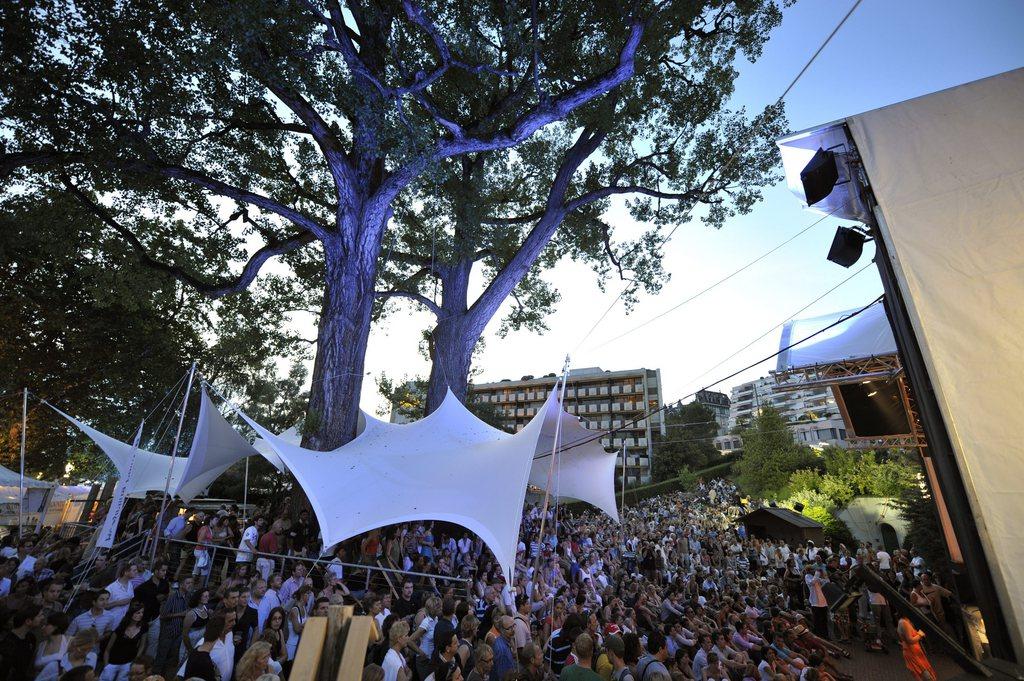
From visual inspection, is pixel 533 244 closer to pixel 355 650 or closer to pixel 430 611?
pixel 430 611

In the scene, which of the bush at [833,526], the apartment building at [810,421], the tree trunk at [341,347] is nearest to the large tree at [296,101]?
the tree trunk at [341,347]

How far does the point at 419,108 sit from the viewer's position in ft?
31.8

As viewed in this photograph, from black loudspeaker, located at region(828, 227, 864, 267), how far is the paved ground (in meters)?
6.26

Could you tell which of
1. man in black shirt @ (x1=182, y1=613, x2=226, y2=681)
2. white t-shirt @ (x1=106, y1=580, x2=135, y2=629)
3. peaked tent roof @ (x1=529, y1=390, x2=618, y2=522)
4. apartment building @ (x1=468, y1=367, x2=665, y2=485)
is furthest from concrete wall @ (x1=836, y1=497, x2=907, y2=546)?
apartment building @ (x1=468, y1=367, x2=665, y2=485)

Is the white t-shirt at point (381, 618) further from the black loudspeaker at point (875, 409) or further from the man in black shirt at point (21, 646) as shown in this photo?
the black loudspeaker at point (875, 409)

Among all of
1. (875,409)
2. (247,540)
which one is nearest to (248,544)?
(247,540)

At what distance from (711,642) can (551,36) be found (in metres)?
11.1

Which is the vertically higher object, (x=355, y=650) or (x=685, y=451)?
(x=685, y=451)

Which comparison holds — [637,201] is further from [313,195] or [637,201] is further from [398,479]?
[398,479]

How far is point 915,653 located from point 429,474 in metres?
6.70

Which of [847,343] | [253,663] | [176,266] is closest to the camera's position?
[253,663]

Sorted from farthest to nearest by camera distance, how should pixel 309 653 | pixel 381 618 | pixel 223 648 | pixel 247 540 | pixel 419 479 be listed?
pixel 419 479 < pixel 247 540 < pixel 381 618 < pixel 223 648 < pixel 309 653

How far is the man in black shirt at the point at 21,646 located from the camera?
124 inches

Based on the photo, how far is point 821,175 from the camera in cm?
326
